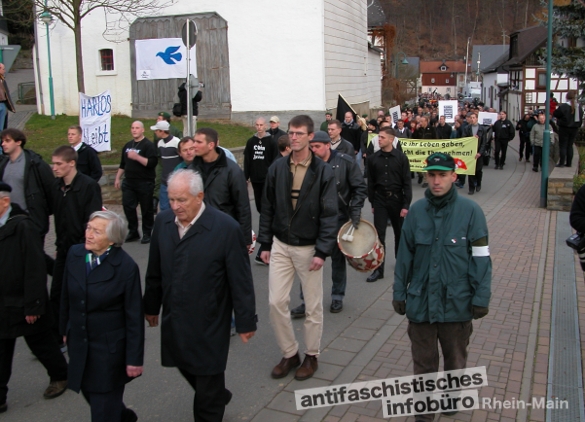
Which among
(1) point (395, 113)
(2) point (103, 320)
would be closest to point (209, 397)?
(2) point (103, 320)

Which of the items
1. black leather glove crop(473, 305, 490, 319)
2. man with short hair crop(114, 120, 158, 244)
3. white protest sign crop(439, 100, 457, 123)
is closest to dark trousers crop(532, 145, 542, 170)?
white protest sign crop(439, 100, 457, 123)

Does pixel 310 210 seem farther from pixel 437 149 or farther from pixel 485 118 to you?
pixel 485 118

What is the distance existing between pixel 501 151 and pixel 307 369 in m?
17.4

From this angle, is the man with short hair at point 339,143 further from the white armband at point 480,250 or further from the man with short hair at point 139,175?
the white armband at point 480,250

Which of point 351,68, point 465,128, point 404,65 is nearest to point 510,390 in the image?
point 465,128

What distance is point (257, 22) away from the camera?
21766 millimetres

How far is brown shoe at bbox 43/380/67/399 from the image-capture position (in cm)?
480

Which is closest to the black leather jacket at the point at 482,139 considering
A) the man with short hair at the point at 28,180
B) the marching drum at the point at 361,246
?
the marching drum at the point at 361,246

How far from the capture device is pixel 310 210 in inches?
197

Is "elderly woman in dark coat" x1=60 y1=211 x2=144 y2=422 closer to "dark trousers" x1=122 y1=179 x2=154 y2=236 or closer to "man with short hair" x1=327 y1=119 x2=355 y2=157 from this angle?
"man with short hair" x1=327 y1=119 x2=355 y2=157

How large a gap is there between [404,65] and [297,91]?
124 feet

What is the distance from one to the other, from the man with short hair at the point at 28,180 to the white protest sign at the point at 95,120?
7.79 m

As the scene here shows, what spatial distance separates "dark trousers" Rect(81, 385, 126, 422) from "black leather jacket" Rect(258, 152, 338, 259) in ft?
6.15

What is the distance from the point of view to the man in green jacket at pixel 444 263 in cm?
400
